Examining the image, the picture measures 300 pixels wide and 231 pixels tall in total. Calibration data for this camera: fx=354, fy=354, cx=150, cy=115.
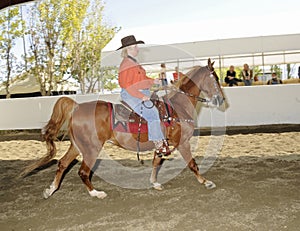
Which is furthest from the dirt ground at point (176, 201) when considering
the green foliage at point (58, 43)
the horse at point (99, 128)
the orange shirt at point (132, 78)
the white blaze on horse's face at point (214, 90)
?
the green foliage at point (58, 43)

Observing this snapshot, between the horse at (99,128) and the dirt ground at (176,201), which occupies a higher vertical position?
the horse at (99,128)

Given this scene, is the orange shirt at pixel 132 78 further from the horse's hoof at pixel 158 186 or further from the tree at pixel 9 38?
the tree at pixel 9 38

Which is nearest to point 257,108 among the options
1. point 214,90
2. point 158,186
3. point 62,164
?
point 214,90

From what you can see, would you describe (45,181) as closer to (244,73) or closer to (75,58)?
(244,73)

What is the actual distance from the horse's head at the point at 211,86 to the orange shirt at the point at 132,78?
1.01m

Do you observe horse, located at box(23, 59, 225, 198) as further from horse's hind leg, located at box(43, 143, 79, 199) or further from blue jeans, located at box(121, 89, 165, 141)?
blue jeans, located at box(121, 89, 165, 141)

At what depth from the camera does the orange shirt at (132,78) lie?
461 cm

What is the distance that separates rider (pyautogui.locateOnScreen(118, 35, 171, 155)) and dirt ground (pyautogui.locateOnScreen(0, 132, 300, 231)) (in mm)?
846

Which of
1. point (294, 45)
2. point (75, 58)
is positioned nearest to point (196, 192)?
Answer: point (294, 45)

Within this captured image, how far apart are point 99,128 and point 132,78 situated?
0.86 meters

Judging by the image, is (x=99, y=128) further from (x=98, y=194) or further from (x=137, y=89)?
(x=98, y=194)

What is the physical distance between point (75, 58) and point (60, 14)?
85.4 inches

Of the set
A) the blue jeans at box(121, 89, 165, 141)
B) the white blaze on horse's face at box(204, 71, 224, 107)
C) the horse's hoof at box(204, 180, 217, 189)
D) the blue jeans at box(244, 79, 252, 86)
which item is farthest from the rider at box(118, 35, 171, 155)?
the blue jeans at box(244, 79, 252, 86)

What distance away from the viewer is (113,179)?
609 cm
